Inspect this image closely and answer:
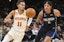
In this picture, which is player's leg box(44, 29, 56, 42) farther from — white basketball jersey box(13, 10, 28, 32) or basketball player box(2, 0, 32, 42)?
white basketball jersey box(13, 10, 28, 32)

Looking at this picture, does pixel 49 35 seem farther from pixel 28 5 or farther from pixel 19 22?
pixel 28 5

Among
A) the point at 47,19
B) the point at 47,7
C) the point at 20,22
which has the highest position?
the point at 47,7

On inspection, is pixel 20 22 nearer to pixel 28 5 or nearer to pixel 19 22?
pixel 19 22

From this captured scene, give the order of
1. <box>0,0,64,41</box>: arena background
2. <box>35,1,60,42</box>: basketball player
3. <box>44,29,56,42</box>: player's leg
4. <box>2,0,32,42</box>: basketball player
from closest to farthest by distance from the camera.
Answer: <box>44,29,56,42</box>: player's leg → <box>35,1,60,42</box>: basketball player → <box>2,0,32,42</box>: basketball player → <box>0,0,64,41</box>: arena background

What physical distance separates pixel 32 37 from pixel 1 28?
98cm

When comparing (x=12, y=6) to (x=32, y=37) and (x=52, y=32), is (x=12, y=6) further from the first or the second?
(x=52, y=32)

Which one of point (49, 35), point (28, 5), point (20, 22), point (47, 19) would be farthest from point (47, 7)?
point (28, 5)

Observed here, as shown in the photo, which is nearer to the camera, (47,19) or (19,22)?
(47,19)

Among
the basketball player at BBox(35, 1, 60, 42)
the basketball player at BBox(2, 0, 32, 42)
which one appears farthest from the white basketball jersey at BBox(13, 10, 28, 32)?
the basketball player at BBox(35, 1, 60, 42)

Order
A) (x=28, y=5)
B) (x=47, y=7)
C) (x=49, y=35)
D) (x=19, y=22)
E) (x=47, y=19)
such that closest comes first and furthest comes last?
(x=49, y=35)
(x=47, y=7)
(x=47, y=19)
(x=19, y=22)
(x=28, y=5)

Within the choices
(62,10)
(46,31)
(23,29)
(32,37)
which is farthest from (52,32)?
(62,10)

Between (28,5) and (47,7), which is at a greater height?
(47,7)

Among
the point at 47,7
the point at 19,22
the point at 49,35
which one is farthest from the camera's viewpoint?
the point at 19,22

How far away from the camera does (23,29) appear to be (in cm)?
645
